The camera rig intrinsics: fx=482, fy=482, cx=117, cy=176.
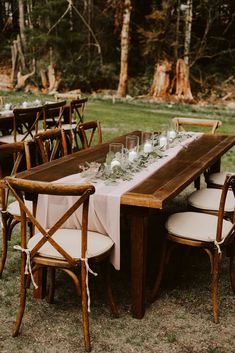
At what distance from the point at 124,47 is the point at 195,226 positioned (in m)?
13.8

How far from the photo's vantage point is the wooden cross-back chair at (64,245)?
2.29 m

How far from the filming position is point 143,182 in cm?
292

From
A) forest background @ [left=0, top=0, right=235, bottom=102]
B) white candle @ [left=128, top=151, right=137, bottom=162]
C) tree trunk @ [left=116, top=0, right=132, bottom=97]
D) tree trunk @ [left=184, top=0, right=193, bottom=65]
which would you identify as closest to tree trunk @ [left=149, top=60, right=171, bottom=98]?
forest background @ [left=0, top=0, right=235, bottom=102]

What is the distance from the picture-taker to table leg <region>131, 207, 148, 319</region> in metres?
2.62

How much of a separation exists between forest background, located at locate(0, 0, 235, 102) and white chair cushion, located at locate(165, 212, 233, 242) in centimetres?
1283

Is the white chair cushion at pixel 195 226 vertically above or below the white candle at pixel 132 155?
below

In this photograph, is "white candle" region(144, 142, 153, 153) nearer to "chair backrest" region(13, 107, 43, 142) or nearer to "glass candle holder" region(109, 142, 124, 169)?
"glass candle holder" region(109, 142, 124, 169)

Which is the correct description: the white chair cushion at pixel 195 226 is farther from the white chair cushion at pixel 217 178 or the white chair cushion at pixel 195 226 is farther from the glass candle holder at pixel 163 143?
the white chair cushion at pixel 217 178

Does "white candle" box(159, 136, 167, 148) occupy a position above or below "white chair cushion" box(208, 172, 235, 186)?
above

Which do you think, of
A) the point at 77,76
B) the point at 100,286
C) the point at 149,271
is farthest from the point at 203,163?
the point at 77,76

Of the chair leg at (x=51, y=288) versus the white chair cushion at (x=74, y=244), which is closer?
the white chair cushion at (x=74, y=244)

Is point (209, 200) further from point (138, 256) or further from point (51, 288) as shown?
point (51, 288)

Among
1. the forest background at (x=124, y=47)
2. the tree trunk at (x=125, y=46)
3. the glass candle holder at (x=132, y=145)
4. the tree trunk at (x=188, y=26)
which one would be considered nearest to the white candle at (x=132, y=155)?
the glass candle holder at (x=132, y=145)

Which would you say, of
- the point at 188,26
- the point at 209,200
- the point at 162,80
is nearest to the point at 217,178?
the point at 209,200
